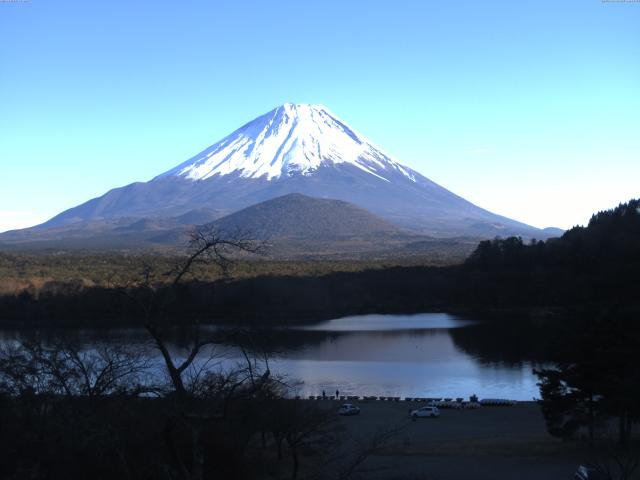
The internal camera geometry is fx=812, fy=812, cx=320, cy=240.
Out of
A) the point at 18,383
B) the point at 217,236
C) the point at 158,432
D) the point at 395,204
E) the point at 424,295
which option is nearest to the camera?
the point at 217,236

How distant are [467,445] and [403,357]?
475 inches

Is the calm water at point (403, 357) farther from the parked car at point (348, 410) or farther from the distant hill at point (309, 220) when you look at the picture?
the distant hill at point (309, 220)

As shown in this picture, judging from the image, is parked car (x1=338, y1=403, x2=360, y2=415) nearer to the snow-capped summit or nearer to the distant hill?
the distant hill

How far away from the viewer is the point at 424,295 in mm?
40562

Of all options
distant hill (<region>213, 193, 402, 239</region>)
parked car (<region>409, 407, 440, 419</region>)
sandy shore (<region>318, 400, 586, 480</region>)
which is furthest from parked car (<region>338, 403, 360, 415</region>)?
distant hill (<region>213, 193, 402, 239</region>)

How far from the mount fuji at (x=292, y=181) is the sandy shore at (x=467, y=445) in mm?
103829

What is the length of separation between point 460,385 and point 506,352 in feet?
15.4

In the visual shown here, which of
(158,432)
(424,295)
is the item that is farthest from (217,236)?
(424,295)

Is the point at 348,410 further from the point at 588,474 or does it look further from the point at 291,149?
the point at 291,149

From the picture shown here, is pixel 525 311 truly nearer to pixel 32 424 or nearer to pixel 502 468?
pixel 502 468

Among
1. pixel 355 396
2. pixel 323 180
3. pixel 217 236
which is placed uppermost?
pixel 323 180

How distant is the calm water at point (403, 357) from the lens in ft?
62.5

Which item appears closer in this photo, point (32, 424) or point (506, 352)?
point (32, 424)

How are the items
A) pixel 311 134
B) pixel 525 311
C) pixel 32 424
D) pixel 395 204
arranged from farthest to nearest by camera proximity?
pixel 311 134 → pixel 395 204 → pixel 525 311 → pixel 32 424
